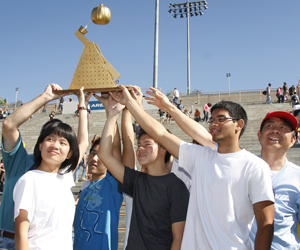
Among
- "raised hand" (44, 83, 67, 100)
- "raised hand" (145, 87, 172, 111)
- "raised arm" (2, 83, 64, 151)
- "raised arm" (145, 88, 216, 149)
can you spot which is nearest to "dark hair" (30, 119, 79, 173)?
"raised arm" (2, 83, 64, 151)

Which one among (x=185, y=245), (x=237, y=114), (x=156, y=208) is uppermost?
(x=237, y=114)

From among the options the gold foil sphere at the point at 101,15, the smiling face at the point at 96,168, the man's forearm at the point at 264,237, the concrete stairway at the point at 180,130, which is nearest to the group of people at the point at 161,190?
the man's forearm at the point at 264,237

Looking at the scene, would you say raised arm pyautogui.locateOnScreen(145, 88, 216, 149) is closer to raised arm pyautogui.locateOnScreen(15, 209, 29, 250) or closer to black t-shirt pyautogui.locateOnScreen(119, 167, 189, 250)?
black t-shirt pyautogui.locateOnScreen(119, 167, 189, 250)

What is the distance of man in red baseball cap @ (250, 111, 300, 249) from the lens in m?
2.29

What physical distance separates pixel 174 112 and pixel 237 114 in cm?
52

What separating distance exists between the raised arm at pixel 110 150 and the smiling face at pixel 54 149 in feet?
0.99

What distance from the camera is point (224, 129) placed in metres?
2.27

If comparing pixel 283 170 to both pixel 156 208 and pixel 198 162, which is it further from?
pixel 156 208

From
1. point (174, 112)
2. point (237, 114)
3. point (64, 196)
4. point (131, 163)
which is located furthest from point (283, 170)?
point (64, 196)

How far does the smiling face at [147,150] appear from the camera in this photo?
8.48 ft

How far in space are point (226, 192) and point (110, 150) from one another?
111 centimetres

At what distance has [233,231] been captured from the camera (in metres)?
1.95

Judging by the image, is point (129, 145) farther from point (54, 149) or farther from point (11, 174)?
point (11, 174)

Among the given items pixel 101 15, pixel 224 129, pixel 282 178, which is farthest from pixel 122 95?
pixel 282 178
